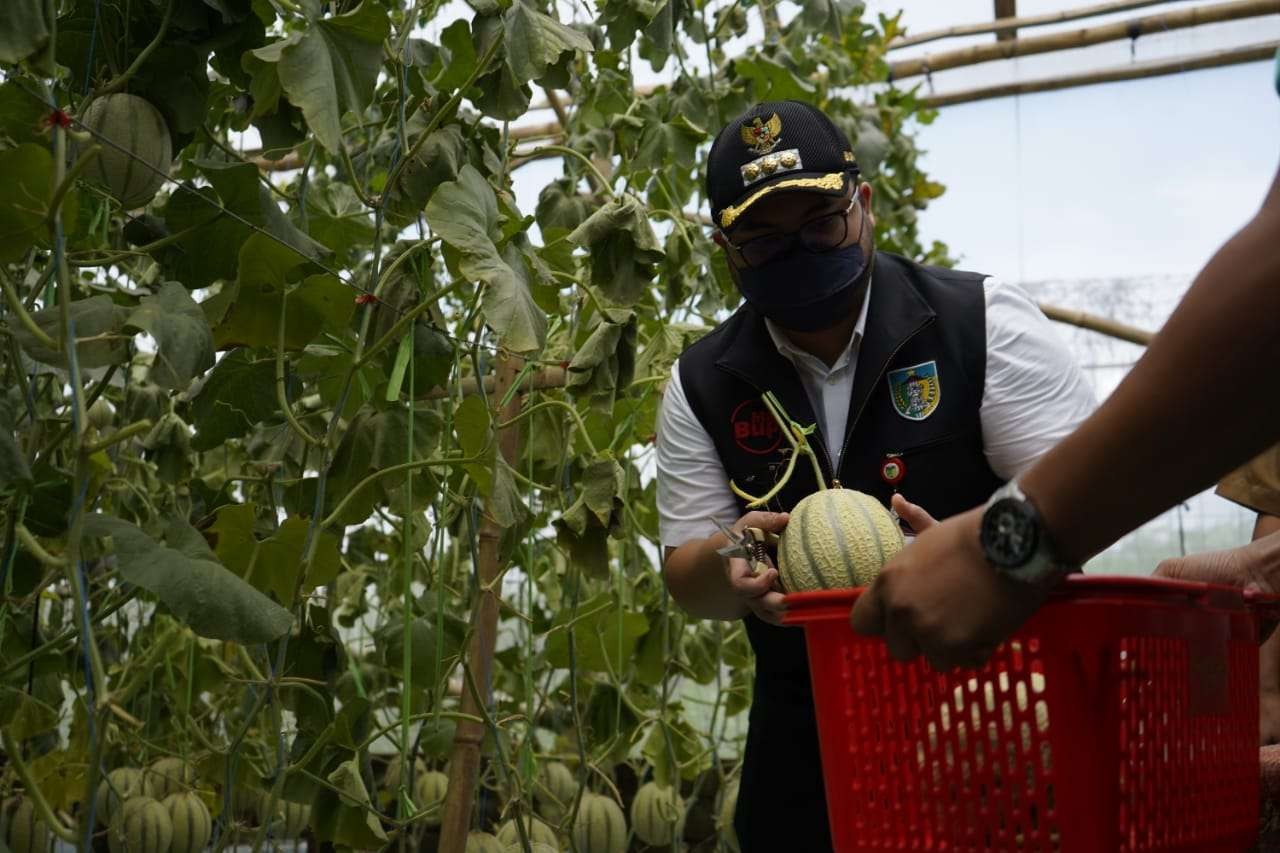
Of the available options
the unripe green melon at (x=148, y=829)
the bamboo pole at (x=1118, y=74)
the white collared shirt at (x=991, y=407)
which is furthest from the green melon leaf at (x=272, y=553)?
the bamboo pole at (x=1118, y=74)

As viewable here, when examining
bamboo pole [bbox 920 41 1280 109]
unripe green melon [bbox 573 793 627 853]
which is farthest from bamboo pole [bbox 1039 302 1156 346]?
unripe green melon [bbox 573 793 627 853]

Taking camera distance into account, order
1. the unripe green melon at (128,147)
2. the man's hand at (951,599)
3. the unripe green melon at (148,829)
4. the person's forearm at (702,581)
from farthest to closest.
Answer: the unripe green melon at (148,829), the person's forearm at (702,581), the unripe green melon at (128,147), the man's hand at (951,599)

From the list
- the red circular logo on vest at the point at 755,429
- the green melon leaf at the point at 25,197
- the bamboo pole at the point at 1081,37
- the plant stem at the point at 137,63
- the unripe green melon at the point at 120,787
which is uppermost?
the bamboo pole at the point at 1081,37

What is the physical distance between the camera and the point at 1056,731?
108 centimetres

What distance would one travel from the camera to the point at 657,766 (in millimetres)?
3348

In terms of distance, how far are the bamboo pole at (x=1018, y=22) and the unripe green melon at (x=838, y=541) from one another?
4.40m

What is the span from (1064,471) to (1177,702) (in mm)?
316

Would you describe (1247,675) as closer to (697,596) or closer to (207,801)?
(697,596)

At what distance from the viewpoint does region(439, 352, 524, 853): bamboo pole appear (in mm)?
2391

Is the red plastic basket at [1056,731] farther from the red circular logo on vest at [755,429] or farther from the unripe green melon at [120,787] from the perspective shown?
the unripe green melon at [120,787]

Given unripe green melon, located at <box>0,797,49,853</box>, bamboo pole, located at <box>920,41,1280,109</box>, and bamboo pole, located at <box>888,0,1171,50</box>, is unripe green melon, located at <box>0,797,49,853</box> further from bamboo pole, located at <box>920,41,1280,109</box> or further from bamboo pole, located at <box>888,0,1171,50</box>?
bamboo pole, located at <box>920,41,1280,109</box>

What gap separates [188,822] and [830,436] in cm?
207

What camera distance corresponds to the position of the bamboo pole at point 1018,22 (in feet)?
18.7

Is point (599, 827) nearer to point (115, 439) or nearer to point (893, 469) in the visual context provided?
point (893, 469)
